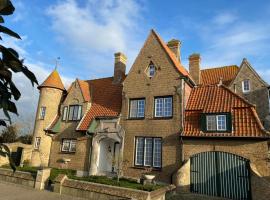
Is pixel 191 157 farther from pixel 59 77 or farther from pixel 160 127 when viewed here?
pixel 59 77

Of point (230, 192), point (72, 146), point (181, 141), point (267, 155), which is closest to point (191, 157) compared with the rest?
point (181, 141)

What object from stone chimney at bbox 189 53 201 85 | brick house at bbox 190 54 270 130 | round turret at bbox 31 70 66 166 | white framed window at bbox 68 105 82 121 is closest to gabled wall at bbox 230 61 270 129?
brick house at bbox 190 54 270 130

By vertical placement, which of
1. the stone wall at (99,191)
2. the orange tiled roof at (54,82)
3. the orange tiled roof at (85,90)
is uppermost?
the orange tiled roof at (54,82)

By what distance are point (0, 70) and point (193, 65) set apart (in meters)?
22.4

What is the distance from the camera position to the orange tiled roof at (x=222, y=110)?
51.0 ft

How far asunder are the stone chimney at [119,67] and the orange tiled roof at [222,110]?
835cm

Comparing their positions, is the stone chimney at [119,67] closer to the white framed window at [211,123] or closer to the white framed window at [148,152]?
the white framed window at [148,152]

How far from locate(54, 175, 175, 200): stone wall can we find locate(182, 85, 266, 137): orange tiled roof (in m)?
4.79

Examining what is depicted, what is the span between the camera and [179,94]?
18.3 metres

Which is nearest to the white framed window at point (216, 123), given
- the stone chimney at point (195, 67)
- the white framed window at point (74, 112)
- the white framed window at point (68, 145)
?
the stone chimney at point (195, 67)

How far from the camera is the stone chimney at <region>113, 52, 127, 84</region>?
81.8ft

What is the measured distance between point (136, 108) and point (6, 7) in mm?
18793

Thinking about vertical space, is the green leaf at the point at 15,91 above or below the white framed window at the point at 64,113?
below

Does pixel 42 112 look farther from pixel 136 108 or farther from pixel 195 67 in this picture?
pixel 195 67
